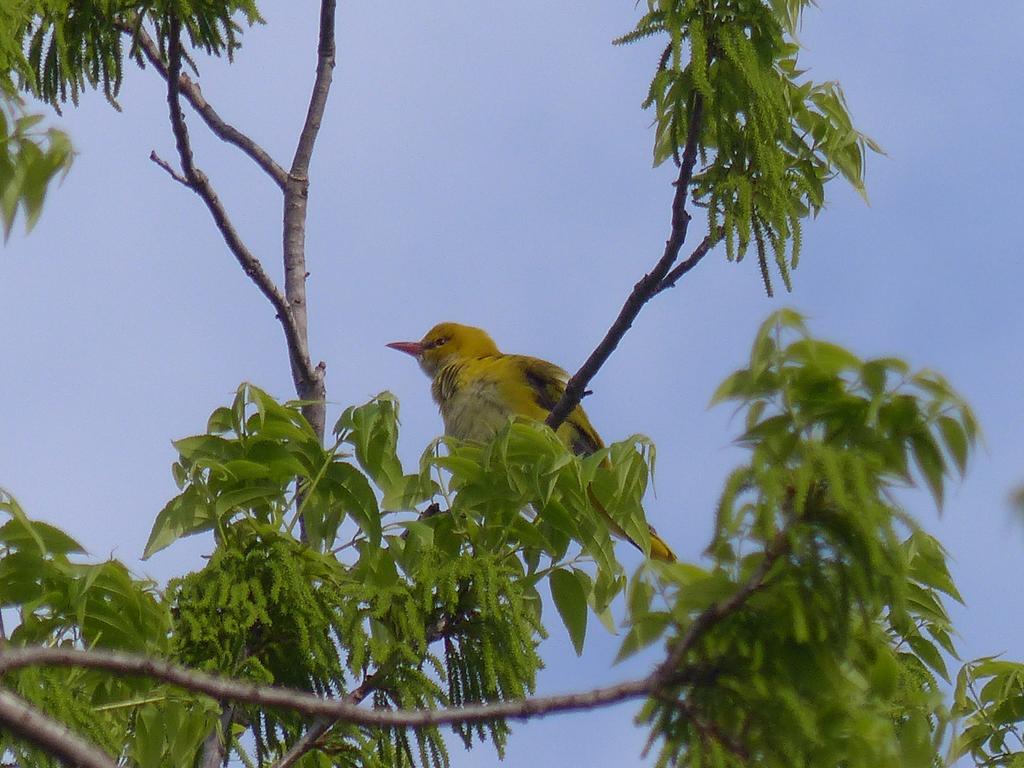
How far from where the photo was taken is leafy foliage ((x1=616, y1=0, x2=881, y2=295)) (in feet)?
11.4

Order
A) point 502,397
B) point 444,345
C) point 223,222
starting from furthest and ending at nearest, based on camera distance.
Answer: point 444,345 → point 502,397 → point 223,222

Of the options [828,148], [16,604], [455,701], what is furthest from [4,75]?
[828,148]

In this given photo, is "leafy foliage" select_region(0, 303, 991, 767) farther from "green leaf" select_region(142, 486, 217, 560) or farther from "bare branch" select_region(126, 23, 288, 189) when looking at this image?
"bare branch" select_region(126, 23, 288, 189)

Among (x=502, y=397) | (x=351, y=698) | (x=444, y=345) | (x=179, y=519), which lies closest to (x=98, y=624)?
(x=179, y=519)

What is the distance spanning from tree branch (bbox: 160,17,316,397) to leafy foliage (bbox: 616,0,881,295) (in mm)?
1508

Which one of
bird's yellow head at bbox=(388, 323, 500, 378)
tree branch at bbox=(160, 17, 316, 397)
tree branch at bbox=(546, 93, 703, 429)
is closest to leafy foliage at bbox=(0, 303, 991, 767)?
tree branch at bbox=(546, 93, 703, 429)

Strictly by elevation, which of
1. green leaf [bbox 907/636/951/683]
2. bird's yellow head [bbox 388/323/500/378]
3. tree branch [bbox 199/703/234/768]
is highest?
bird's yellow head [bbox 388/323/500/378]

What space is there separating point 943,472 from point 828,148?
2.39 m

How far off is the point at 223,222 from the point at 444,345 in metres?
3.93

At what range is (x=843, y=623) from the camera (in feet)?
6.00

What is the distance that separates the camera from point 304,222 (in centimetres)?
521

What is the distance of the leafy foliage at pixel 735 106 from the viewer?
3473 millimetres

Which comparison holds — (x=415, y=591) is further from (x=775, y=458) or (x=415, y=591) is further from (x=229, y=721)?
(x=775, y=458)

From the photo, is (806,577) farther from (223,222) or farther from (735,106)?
(223,222)
